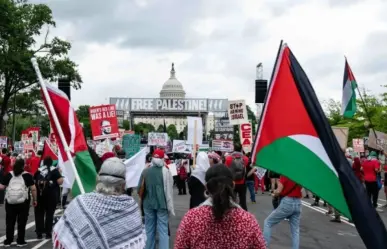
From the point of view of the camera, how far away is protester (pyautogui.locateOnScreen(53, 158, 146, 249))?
4.27m

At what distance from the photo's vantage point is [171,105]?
83.1 meters

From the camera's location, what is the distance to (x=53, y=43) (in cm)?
4891

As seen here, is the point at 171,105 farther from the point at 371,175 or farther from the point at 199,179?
the point at 199,179

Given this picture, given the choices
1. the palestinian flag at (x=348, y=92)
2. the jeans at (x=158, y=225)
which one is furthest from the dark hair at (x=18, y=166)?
the palestinian flag at (x=348, y=92)

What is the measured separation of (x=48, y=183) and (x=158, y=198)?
3.38 metres

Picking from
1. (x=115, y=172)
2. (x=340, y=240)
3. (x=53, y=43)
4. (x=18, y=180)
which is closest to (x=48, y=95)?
(x=115, y=172)

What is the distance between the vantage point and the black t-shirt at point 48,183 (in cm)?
1251

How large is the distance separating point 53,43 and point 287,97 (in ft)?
149

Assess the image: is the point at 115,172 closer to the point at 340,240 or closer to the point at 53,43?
the point at 340,240

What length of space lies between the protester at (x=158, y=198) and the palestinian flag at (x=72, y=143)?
267 cm

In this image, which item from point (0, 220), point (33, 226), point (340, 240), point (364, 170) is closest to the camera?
point (340, 240)

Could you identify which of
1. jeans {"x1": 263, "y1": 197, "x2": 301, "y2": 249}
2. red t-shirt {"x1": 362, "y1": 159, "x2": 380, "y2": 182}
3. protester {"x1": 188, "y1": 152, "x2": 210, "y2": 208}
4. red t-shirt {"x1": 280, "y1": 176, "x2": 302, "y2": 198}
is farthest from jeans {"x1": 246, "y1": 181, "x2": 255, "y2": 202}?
red t-shirt {"x1": 280, "y1": 176, "x2": 302, "y2": 198}

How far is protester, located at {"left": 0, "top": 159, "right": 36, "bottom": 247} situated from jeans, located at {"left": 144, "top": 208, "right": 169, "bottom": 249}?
2.62 metres

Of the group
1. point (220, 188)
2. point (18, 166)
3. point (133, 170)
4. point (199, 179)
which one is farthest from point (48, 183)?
point (220, 188)
